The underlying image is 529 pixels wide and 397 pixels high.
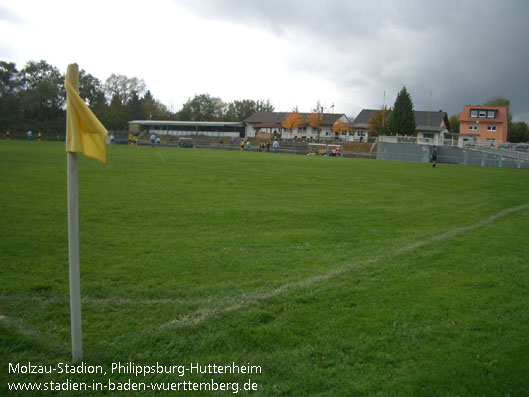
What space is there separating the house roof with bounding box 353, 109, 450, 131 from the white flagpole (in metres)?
82.4

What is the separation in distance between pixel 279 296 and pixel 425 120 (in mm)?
90517

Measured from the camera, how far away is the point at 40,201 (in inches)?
453

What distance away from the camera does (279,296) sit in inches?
216

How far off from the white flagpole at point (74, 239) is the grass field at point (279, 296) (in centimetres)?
25

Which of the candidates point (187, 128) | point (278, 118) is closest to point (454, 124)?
point (278, 118)

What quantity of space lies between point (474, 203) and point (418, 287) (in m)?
10.5

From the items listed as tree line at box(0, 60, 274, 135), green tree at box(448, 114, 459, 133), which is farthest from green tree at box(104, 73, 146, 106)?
green tree at box(448, 114, 459, 133)

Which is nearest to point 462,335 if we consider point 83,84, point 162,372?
point 162,372

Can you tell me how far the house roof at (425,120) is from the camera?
3196 inches

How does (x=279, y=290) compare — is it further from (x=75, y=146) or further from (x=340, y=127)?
(x=340, y=127)

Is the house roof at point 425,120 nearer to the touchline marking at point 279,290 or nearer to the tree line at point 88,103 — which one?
the tree line at point 88,103

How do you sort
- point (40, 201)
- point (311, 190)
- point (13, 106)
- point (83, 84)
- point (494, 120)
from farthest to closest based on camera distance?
point (83, 84) < point (13, 106) < point (494, 120) < point (311, 190) < point (40, 201)

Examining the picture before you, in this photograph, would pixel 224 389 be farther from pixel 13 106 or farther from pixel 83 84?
pixel 83 84

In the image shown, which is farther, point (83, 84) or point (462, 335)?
point (83, 84)
